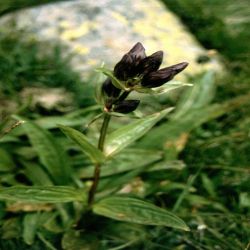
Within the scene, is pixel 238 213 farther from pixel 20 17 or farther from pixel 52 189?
pixel 20 17

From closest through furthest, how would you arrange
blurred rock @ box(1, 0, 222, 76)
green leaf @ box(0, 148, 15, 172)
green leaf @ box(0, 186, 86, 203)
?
1. green leaf @ box(0, 186, 86, 203)
2. green leaf @ box(0, 148, 15, 172)
3. blurred rock @ box(1, 0, 222, 76)

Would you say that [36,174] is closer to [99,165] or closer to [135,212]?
[99,165]

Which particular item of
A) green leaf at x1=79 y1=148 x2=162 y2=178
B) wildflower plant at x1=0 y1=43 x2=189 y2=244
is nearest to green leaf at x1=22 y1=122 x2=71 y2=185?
wildflower plant at x1=0 y1=43 x2=189 y2=244

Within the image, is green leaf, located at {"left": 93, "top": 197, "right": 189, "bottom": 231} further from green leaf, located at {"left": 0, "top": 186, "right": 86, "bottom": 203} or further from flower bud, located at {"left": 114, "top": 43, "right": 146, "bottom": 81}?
flower bud, located at {"left": 114, "top": 43, "right": 146, "bottom": 81}

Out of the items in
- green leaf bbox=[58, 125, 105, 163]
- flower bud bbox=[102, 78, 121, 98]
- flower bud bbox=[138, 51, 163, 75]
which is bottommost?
green leaf bbox=[58, 125, 105, 163]

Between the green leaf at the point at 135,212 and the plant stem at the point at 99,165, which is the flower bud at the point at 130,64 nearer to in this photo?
the plant stem at the point at 99,165

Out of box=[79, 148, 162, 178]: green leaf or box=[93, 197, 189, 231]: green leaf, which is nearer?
box=[93, 197, 189, 231]: green leaf

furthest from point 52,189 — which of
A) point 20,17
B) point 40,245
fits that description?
point 20,17

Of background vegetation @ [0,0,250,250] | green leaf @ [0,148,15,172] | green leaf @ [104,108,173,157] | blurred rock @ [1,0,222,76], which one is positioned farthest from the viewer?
blurred rock @ [1,0,222,76]
